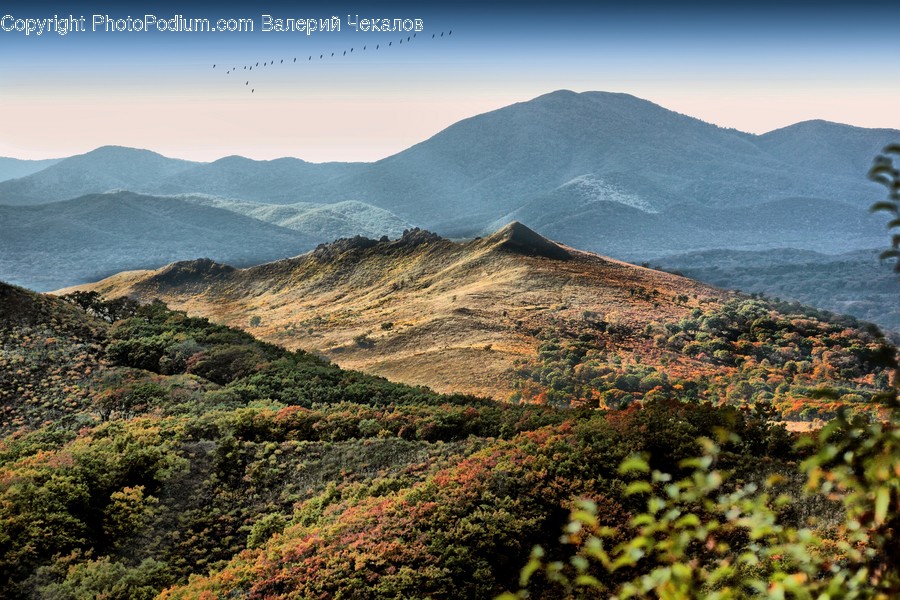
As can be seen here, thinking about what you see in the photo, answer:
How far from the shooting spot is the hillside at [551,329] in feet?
125

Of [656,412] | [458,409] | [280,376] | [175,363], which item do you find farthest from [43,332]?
[656,412]

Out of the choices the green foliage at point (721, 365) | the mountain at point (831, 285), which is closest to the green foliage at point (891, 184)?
the green foliage at point (721, 365)

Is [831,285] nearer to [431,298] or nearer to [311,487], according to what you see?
[431,298]

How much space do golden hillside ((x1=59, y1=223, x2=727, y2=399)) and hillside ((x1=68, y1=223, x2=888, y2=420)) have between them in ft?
0.58

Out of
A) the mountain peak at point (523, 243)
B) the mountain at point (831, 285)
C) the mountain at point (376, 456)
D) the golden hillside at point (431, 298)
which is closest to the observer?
the mountain at point (376, 456)

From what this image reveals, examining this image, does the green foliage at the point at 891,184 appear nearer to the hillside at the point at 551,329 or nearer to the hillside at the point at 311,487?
the hillside at the point at 311,487

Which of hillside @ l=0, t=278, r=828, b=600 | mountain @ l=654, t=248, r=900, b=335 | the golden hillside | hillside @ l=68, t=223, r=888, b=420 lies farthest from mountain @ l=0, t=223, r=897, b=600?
mountain @ l=654, t=248, r=900, b=335

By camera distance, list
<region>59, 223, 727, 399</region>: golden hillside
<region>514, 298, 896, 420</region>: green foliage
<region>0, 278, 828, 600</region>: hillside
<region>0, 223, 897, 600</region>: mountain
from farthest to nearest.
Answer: <region>59, 223, 727, 399</region>: golden hillside → <region>514, 298, 896, 420</region>: green foliage → <region>0, 278, 828, 600</region>: hillside → <region>0, 223, 897, 600</region>: mountain

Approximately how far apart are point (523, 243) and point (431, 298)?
47.4 ft

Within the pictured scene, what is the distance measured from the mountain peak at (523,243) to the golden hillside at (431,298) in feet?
0.41

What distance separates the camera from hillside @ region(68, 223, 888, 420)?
3825 cm

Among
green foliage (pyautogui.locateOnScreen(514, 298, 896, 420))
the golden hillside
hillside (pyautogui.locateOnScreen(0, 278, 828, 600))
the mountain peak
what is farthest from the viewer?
the mountain peak

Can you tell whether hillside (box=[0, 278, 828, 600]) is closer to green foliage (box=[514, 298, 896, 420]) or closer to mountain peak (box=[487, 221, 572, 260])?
green foliage (box=[514, 298, 896, 420])

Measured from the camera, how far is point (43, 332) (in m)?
→ 32.7
